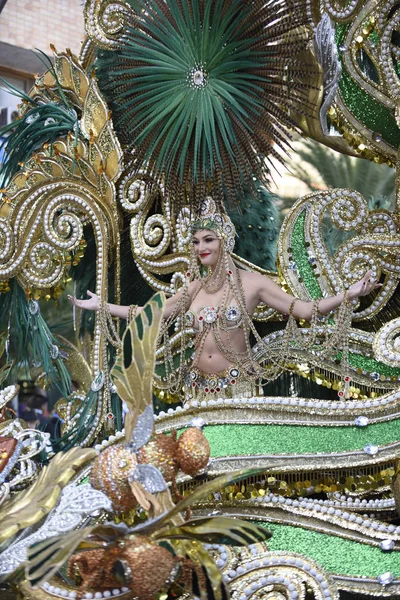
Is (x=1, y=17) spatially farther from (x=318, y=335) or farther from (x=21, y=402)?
(x=318, y=335)

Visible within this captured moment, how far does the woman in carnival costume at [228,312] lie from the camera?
3422 mm

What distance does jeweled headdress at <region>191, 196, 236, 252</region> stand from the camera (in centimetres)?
348

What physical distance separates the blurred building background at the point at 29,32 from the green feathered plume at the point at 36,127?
2.35 m

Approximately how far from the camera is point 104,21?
3.93 meters

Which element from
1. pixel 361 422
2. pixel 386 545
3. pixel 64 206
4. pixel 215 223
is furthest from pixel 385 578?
pixel 64 206

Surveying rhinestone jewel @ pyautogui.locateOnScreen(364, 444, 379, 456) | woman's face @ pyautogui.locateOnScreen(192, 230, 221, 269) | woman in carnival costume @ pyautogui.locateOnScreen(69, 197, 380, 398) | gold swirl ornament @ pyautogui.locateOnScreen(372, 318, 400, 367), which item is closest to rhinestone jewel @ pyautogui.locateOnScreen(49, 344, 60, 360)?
woman in carnival costume @ pyautogui.locateOnScreen(69, 197, 380, 398)

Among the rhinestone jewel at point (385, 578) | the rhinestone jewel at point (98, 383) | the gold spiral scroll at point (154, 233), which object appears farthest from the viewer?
the gold spiral scroll at point (154, 233)

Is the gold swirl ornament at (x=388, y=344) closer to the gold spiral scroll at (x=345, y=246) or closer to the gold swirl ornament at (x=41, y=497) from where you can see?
the gold spiral scroll at (x=345, y=246)

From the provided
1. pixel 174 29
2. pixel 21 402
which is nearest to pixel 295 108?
pixel 174 29

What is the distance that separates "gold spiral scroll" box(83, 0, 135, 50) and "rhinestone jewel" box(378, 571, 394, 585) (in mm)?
2312

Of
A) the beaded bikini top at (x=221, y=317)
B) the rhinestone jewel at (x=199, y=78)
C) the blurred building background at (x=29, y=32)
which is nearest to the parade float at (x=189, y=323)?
the rhinestone jewel at (x=199, y=78)

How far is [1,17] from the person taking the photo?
6.85m

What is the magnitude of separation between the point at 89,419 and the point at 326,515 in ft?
4.09

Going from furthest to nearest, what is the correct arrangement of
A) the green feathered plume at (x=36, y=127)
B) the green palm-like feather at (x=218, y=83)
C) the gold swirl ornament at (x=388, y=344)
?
the green feathered plume at (x=36, y=127)
the green palm-like feather at (x=218, y=83)
the gold swirl ornament at (x=388, y=344)
